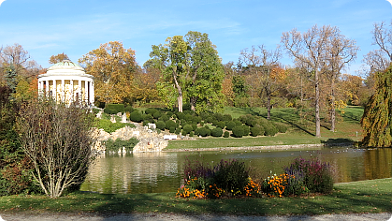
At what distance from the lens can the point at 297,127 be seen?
4619 centimetres

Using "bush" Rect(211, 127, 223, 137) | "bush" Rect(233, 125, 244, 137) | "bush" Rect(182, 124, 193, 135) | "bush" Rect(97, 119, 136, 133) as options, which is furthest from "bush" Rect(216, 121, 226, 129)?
"bush" Rect(97, 119, 136, 133)

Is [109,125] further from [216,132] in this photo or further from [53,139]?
[53,139]

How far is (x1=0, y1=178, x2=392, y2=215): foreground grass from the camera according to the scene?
28.0ft

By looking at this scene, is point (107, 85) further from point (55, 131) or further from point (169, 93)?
point (55, 131)

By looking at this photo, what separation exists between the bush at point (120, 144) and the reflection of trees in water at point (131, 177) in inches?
364

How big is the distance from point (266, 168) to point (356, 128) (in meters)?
32.2

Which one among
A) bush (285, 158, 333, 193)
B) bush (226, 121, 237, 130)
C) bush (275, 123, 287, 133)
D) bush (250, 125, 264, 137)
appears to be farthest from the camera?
bush (275, 123, 287, 133)

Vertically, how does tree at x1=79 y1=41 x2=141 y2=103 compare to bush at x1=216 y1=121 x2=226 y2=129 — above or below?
above

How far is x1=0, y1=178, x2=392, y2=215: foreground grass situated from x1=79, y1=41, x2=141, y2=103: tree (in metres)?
40.7

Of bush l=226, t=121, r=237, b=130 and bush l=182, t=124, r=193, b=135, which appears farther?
bush l=226, t=121, r=237, b=130

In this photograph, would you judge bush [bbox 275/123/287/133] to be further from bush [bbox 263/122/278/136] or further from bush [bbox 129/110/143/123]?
bush [bbox 129/110/143/123]

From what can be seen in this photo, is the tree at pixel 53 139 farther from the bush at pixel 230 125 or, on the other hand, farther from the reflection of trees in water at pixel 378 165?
the bush at pixel 230 125

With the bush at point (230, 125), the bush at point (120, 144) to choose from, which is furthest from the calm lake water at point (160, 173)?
the bush at point (230, 125)

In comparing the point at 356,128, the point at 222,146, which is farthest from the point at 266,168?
the point at 356,128
